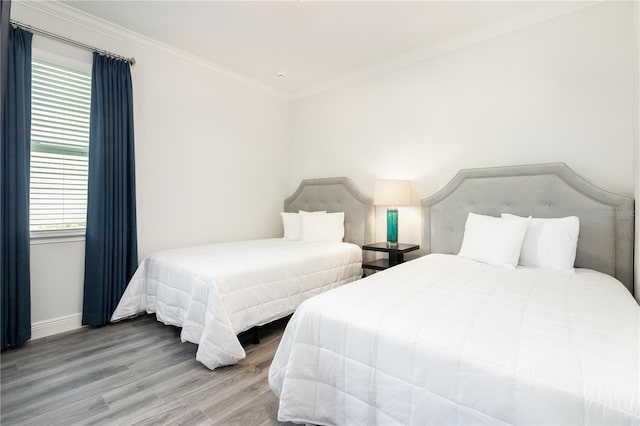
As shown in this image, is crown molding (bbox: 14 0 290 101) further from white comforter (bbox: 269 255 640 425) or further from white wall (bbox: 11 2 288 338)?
white comforter (bbox: 269 255 640 425)

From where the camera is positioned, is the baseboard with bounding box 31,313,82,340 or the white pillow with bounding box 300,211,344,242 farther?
the white pillow with bounding box 300,211,344,242

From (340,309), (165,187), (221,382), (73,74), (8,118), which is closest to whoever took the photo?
(340,309)

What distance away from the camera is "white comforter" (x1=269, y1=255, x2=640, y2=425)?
854mm

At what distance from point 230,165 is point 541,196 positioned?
3.17 m

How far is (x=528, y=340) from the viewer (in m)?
1.04

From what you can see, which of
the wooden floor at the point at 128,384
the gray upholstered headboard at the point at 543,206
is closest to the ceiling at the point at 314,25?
the gray upholstered headboard at the point at 543,206

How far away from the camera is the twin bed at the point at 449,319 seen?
2.96 feet

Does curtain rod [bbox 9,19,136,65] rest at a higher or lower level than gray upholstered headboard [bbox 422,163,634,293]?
higher

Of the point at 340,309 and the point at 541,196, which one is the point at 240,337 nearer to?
the point at 340,309

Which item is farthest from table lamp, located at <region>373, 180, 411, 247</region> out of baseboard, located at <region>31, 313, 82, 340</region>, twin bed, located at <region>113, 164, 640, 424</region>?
baseboard, located at <region>31, 313, 82, 340</region>

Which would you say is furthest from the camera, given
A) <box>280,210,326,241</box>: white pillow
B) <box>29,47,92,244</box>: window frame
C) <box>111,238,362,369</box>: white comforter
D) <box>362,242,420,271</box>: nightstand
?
<box>280,210,326,241</box>: white pillow

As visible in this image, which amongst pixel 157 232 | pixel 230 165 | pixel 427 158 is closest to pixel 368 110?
pixel 427 158

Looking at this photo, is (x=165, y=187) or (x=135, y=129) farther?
(x=165, y=187)

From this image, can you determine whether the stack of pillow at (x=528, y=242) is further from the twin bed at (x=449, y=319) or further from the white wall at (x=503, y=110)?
the white wall at (x=503, y=110)
